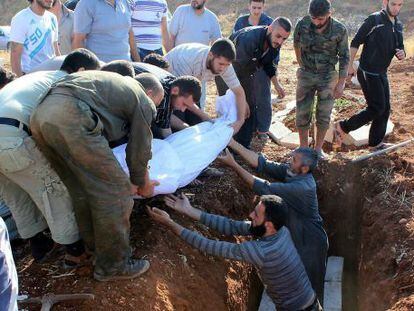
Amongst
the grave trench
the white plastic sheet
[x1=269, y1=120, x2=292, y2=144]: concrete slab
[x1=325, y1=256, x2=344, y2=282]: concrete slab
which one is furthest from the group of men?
[x1=325, y1=256, x2=344, y2=282]: concrete slab

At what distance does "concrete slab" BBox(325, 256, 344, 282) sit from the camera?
19.0ft

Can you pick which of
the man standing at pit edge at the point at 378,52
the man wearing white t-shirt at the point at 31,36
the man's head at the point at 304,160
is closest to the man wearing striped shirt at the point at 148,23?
the man wearing white t-shirt at the point at 31,36

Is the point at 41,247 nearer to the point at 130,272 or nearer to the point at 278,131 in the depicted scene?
the point at 130,272

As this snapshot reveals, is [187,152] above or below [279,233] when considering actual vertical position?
above

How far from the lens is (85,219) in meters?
3.26

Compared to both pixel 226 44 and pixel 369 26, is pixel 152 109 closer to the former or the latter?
pixel 226 44

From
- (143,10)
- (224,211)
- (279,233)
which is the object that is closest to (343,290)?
(224,211)

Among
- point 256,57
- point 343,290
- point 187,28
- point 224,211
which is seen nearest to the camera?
point 224,211

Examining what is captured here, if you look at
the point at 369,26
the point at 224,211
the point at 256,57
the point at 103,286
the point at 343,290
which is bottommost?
the point at 343,290

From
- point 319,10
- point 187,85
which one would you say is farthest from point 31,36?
point 319,10

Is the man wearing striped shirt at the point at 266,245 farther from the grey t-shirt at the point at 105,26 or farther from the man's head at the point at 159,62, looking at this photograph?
the grey t-shirt at the point at 105,26

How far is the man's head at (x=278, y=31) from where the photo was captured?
199 inches

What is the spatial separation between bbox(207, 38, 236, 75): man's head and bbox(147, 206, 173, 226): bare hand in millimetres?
1510

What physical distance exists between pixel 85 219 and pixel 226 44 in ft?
6.93
